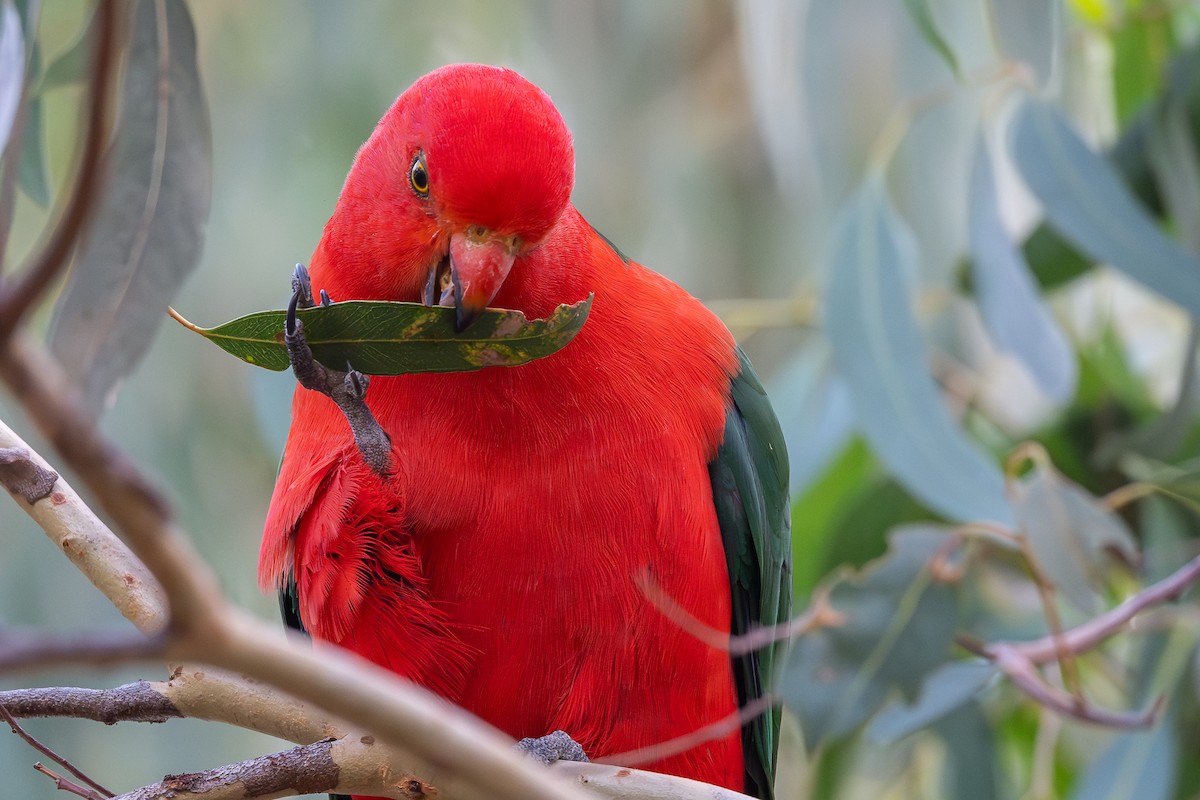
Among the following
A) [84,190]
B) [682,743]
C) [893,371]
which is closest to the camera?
[84,190]

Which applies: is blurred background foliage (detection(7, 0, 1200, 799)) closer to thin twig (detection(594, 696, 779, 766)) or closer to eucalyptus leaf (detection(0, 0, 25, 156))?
eucalyptus leaf (detection(0, 0, 25, 156))

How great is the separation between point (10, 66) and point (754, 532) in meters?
1.11

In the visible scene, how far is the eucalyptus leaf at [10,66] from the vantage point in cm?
131

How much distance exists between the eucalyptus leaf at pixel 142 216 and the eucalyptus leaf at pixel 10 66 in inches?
4.2

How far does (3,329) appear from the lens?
1.54ft

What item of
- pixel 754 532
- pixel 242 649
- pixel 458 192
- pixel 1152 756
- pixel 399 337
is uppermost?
pixel 458 192

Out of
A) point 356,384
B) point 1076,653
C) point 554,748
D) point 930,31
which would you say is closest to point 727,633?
point 554,748

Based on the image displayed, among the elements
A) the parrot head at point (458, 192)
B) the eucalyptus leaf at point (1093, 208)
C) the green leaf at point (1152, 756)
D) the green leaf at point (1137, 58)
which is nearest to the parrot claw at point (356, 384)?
the parrot head at point (458, 192)

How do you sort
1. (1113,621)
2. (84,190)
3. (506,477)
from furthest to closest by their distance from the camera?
1. (1113,621)
2. (506,477)
3. (84,190)

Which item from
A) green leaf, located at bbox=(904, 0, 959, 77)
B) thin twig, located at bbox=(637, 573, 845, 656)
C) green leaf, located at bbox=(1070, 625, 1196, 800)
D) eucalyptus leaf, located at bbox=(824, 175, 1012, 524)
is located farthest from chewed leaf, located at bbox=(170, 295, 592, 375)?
green leaf, located at bbox=(1070, 625, 1196, 800)

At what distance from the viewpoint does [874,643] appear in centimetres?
219

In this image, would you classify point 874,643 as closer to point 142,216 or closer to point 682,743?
point 682,743

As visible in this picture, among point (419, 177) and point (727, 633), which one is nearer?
point (419, 177)

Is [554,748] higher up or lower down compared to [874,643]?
higher up
